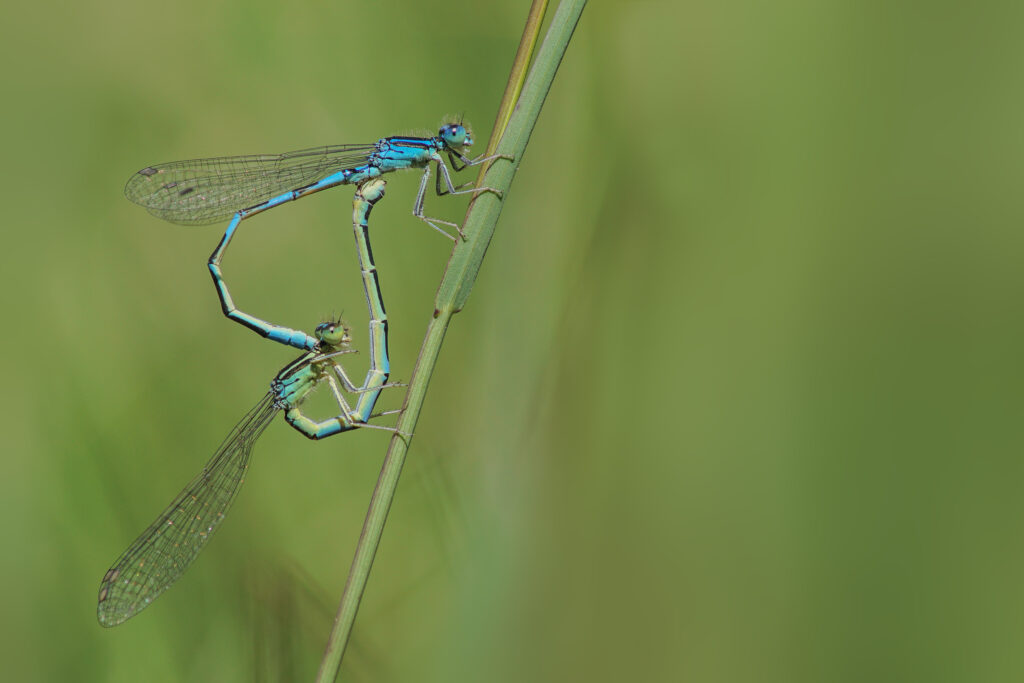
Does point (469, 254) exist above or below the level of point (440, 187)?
below

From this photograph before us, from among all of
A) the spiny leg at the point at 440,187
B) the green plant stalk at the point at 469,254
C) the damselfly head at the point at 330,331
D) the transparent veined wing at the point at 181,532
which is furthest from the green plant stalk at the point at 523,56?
the transparent veined wing at the point at 181,532

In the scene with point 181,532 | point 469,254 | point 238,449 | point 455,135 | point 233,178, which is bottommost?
point 181,532

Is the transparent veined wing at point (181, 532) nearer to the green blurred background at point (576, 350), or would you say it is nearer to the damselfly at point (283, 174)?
the green blurred background at point (576, 350)

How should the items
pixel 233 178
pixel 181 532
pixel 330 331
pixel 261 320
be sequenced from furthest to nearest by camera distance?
pixel 233 178 < pixel 330 331 < pixel 261 320 < pixel 181 532

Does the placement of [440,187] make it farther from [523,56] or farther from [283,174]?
[523,56]

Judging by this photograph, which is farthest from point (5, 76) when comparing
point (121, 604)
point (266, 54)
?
point (121, 604)

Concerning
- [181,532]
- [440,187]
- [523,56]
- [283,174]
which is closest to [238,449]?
[181,532]

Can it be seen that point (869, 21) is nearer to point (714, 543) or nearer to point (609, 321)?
point (609, 321)
